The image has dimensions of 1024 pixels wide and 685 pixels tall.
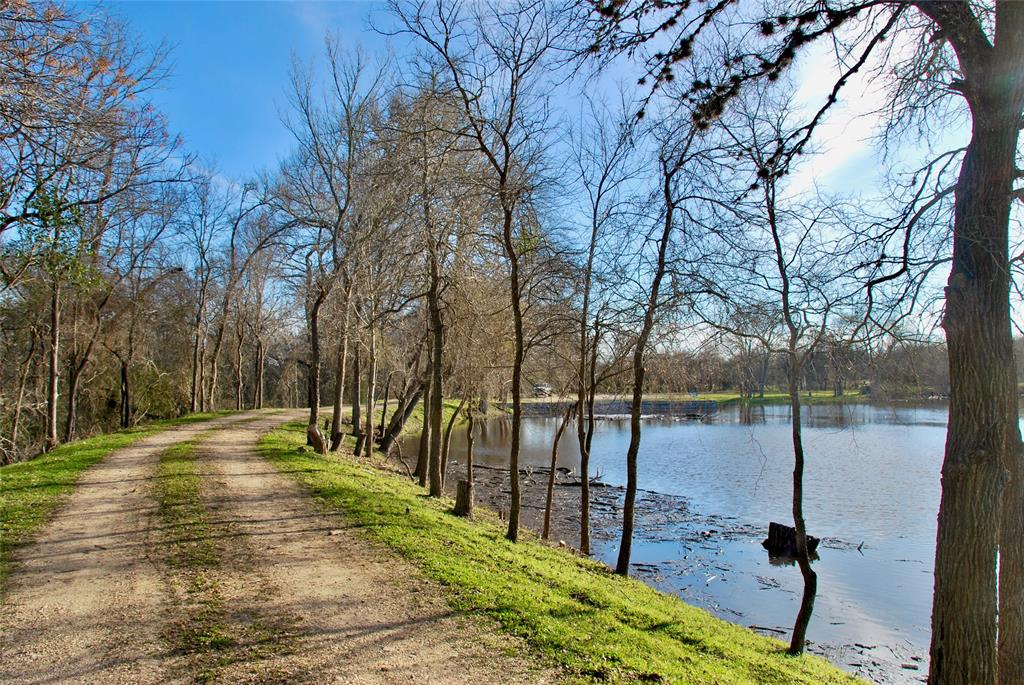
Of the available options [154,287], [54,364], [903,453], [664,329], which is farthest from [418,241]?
[903,453]

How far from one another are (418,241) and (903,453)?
2480 cm

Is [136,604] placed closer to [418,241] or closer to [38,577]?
[38,577]

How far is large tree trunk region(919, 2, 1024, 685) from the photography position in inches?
187

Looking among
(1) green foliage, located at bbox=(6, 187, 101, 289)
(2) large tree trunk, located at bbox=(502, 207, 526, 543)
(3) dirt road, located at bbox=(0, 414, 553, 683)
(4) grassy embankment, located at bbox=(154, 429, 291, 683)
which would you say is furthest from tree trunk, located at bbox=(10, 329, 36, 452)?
(2) large tree trunk, located at bbox=(502, 207, 526, 543)

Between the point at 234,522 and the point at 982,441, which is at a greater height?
the point at 982,441

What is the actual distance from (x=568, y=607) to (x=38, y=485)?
29.3ft

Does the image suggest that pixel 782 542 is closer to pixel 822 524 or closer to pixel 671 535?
pixel 671 535

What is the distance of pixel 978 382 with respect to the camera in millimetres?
4773

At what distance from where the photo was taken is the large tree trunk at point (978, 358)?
15.6ft

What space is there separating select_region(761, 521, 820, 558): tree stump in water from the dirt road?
11528 mm

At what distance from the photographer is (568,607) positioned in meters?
6.75

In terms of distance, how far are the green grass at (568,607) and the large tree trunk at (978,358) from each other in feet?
6.75

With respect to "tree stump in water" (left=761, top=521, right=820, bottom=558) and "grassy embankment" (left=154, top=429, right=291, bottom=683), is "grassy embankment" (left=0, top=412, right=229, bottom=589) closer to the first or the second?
"grassy embankment" (left=154, top=429, right=291, bottom=683)

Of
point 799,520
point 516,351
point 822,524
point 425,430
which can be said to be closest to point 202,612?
point 516,351
